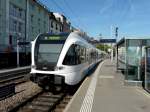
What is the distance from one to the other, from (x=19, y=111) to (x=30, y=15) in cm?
3936

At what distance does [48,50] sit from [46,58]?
44 centimetres

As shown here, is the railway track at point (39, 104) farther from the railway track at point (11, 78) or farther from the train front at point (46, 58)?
the railway track at point (11, 78)

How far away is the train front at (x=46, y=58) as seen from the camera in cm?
1294

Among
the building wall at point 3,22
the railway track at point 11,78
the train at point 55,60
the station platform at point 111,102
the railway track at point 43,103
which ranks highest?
the building wall at point 3,22

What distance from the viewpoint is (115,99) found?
10492mm

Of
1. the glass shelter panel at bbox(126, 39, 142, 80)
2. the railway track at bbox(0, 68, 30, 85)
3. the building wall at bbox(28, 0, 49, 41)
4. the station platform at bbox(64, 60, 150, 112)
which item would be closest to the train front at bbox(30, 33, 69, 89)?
the station platform at bbox(64, 60, 150, 112)

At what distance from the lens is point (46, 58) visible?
1336 cm

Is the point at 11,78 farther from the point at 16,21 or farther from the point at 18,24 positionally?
the point at 18,24

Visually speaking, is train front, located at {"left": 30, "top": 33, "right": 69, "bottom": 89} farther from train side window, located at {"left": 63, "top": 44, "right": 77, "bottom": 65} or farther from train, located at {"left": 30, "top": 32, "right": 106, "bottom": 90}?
train side window, located at {"left": 63, "top": 44, "right": 77, "bottom": 65}

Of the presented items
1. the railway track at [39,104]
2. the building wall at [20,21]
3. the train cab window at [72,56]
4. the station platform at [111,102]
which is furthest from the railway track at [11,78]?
the building wall at [20,21]

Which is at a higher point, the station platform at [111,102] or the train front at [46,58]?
the train front at [46,58]

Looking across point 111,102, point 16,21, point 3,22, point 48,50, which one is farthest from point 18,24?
point 111,102

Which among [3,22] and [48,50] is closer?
[48,50]

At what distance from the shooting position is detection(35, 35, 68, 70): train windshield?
13.2m
